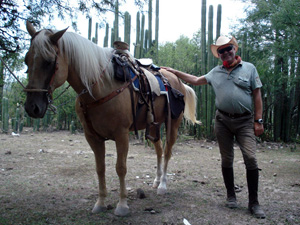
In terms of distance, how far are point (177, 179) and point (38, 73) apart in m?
2.99

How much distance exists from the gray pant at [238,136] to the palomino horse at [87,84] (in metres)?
0.98

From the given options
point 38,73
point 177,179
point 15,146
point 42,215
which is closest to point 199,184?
point 177,179

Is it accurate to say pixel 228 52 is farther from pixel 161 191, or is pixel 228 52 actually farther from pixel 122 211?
pixel 122 211

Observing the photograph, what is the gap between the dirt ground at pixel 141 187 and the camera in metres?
2.67

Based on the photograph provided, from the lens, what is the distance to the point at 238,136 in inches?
117

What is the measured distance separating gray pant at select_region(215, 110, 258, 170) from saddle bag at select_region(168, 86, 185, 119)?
78 cm

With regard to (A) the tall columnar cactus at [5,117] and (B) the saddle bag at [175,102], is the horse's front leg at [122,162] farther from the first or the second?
(A) the tall columnar cactus at [5,117]

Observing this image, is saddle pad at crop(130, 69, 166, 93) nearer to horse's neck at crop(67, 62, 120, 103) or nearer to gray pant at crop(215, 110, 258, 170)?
horse's neck at crop(67, 62, 120, 103)

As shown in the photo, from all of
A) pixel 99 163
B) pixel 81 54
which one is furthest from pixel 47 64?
pixel 99 163

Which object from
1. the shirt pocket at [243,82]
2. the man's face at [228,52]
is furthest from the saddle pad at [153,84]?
the shirt pocket at [243,82]

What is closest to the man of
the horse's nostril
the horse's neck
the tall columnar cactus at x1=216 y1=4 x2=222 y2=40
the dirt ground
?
the dirt ground

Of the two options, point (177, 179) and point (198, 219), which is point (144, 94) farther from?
point (177, 179)

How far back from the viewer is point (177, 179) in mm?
4246

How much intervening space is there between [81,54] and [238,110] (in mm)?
1816
